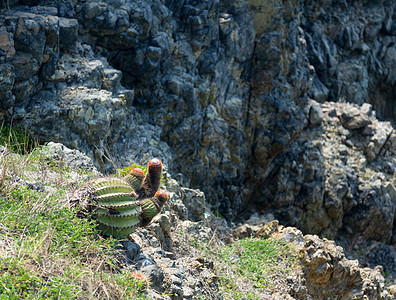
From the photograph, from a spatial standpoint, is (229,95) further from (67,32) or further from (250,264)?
(250,264)

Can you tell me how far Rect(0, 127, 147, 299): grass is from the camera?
3453mm

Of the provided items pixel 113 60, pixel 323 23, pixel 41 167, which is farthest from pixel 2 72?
pixel 323 23

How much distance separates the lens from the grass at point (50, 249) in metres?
3.45

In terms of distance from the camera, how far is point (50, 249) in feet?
12.6

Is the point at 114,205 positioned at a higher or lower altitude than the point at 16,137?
higher

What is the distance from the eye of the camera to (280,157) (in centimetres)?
1309

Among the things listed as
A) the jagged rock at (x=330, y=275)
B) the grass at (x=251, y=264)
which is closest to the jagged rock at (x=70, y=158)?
the grass at (x=251, y=264)

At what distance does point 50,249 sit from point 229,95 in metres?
9.01

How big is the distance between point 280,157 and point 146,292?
31.3ft

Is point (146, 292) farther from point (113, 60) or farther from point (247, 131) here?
point (247, 131)

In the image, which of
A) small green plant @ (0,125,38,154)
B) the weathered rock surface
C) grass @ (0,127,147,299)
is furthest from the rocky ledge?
the weathered rock surface

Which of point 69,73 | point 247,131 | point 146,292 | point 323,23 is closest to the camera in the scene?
point 146,292

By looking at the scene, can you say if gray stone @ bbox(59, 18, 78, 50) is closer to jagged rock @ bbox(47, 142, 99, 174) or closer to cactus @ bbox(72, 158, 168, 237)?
jagged rock @ bbox(47, 142, 99, 174)

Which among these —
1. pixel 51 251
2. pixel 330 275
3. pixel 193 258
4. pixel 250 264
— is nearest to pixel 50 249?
pixel 51 251
